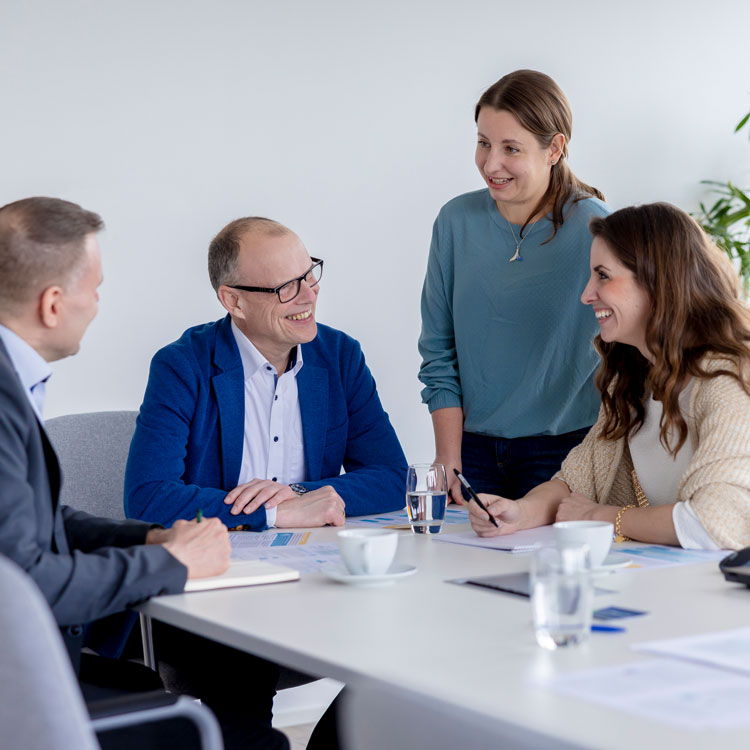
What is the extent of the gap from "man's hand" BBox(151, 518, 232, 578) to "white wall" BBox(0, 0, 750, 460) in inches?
73.6

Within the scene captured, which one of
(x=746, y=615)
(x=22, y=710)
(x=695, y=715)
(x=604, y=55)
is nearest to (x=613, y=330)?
(x=746, y=615)

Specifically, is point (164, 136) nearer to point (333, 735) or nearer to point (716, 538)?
point (333, 735)

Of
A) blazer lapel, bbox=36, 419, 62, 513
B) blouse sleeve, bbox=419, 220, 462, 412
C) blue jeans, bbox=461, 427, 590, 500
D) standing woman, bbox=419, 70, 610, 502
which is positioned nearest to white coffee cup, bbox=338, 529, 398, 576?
blazer lapel, bbox=36, 419, 62, 513

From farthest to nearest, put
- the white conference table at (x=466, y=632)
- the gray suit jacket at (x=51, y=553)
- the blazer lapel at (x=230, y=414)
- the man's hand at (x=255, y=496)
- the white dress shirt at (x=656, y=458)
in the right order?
the blazer lapel at (x=230, y=414), the man's hand at (x=255, y=496), the white dress shirt at (x=656, y=458), the gray suit jacket at (x=51, y=553), the white conference table at (x=466, y=632)

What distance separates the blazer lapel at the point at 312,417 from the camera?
2449 mm

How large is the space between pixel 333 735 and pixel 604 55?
3334 mm

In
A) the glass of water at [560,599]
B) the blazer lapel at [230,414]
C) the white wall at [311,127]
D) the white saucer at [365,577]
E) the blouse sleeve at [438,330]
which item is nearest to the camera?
the glass of water at [560,599]

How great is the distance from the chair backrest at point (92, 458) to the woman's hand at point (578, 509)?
3.83 ft

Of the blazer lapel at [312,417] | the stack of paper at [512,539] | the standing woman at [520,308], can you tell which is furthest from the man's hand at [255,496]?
the standing woman at [520,308]

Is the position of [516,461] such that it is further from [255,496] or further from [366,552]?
[366,552]

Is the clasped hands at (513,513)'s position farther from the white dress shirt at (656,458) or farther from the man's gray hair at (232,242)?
the man's gray hair at (232,242)

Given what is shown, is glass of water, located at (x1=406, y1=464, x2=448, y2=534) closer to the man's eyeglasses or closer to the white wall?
the man's eyeglasses

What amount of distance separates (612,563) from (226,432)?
3.31ft

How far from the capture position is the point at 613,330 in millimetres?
2102
